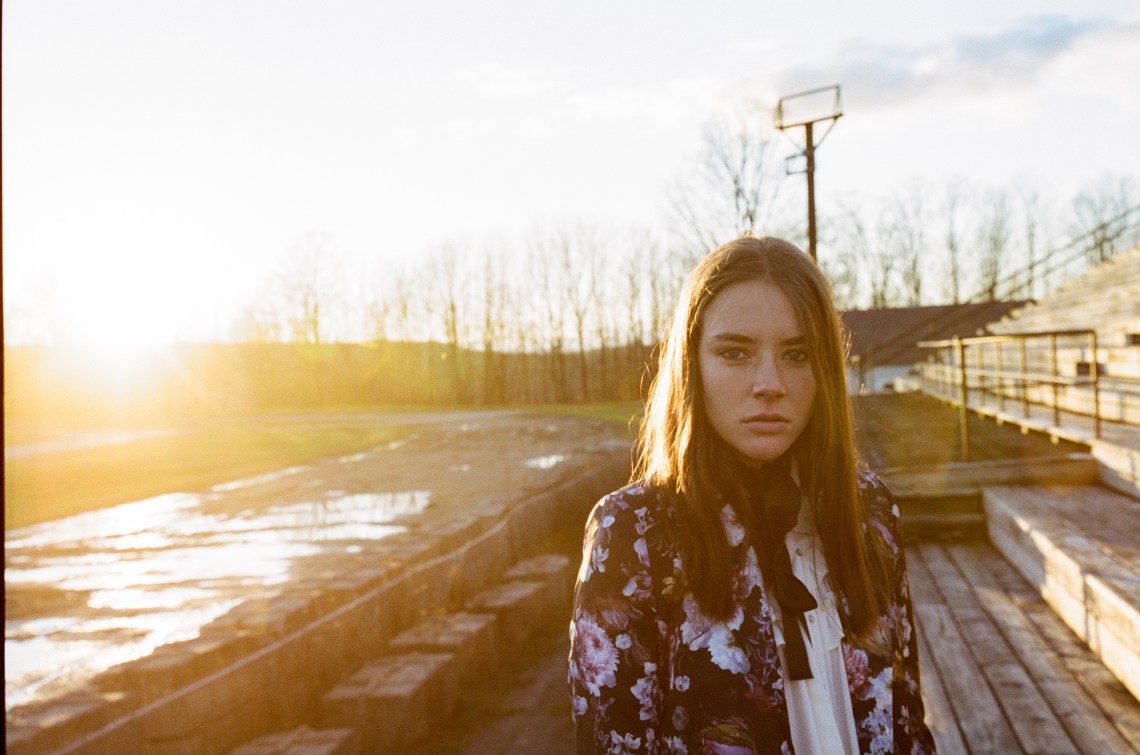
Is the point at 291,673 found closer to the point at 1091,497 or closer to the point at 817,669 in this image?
the point at 817,669

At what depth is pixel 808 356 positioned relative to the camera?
1.72 m

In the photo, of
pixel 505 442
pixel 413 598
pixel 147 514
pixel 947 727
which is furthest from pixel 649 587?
pixel 505 442

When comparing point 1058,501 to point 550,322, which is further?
point 550,322

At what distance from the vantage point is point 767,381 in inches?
64.9

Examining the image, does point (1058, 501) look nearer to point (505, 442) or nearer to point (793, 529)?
point (793, 529)

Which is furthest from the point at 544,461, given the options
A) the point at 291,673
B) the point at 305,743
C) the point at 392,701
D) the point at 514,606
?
the point at 305,743

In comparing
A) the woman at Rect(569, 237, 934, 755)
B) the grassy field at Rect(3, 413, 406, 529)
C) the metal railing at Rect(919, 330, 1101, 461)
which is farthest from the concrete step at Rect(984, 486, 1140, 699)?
the grassy field at Rect(3, 413, 406, 529)

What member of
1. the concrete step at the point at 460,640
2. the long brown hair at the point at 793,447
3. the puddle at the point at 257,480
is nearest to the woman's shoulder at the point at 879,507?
the long brown hair at the point at 793,447

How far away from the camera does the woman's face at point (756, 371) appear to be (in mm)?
1668

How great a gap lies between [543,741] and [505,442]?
1767 centimetres

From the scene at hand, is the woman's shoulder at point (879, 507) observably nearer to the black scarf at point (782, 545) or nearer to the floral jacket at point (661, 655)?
the black scarf at point (782, 545)

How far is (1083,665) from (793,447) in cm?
350

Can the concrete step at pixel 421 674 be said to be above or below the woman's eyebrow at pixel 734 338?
below

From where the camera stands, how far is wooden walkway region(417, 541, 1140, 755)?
12.4 feet
